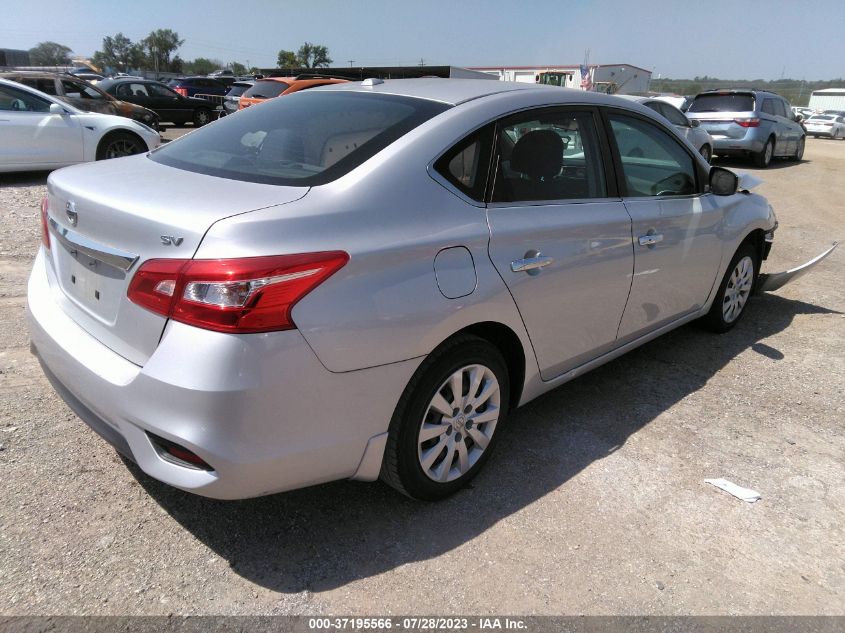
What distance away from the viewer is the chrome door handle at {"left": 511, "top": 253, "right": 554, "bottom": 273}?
9.16ft

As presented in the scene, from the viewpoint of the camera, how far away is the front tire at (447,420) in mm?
2535

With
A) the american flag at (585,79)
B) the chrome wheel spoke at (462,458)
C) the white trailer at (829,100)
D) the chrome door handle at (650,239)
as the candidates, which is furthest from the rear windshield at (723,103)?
the white trailer at (829,100)

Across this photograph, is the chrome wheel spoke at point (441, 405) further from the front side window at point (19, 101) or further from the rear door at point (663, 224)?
the front side window at point (19, 101)

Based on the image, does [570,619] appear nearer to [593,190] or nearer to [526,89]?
[593,190]

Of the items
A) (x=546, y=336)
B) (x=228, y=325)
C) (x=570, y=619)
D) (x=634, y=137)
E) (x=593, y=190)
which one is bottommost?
(x=570, y=619)

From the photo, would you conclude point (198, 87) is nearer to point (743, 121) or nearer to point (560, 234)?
point (743, 121)

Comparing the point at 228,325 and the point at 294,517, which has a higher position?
the point at 228,325

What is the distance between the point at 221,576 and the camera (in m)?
2.40

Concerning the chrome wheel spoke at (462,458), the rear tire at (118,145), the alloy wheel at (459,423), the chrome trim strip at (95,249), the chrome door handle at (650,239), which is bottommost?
the chrome wheel spoke at (462,458)

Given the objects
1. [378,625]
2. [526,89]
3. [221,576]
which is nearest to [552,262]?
[526,89]

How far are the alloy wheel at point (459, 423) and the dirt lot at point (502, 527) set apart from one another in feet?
0.64

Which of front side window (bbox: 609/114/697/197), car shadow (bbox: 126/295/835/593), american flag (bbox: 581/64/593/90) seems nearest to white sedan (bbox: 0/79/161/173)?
car shadow (bbox: 126/295/835/593)

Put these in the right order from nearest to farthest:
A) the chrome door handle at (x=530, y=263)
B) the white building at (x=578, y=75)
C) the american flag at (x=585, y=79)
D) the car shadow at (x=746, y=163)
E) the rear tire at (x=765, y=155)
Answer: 1. the chrome door handle at (x=530, y=263)
2. the rear tire at (x=765, y=155)
3. the car shadow at (x=746, y=163)
4. the american flag at (x=585, y=79)
5. the white building at (x=578, y=75)

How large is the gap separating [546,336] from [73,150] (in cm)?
920
